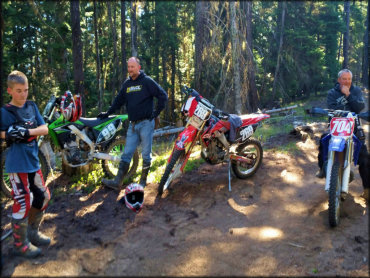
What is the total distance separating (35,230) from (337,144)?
3.95 meters

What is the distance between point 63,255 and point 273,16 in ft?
99.7

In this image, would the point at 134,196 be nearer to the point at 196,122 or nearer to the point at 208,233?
the point at 208,233

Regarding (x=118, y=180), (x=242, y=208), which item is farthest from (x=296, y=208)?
(x=118, y=180)

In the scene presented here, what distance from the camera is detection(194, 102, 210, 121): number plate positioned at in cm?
516

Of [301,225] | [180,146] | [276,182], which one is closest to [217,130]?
[180,146]

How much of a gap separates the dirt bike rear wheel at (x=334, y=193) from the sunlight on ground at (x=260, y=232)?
0.68 metres

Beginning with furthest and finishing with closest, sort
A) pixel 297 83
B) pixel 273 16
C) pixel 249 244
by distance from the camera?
pixel 273 16
pixel 297 83
pixel 249 244

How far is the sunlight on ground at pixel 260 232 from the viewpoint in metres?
3.87

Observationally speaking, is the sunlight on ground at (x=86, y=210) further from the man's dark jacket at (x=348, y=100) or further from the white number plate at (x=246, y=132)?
the man's dark jacket at (x=348, y=100)

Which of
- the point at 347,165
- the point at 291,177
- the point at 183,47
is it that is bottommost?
the point at 291,177

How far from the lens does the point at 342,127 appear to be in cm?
438

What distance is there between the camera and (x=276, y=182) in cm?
573

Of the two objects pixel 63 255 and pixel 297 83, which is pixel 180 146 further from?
pixel 297 83

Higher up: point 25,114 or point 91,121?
point 25,114
